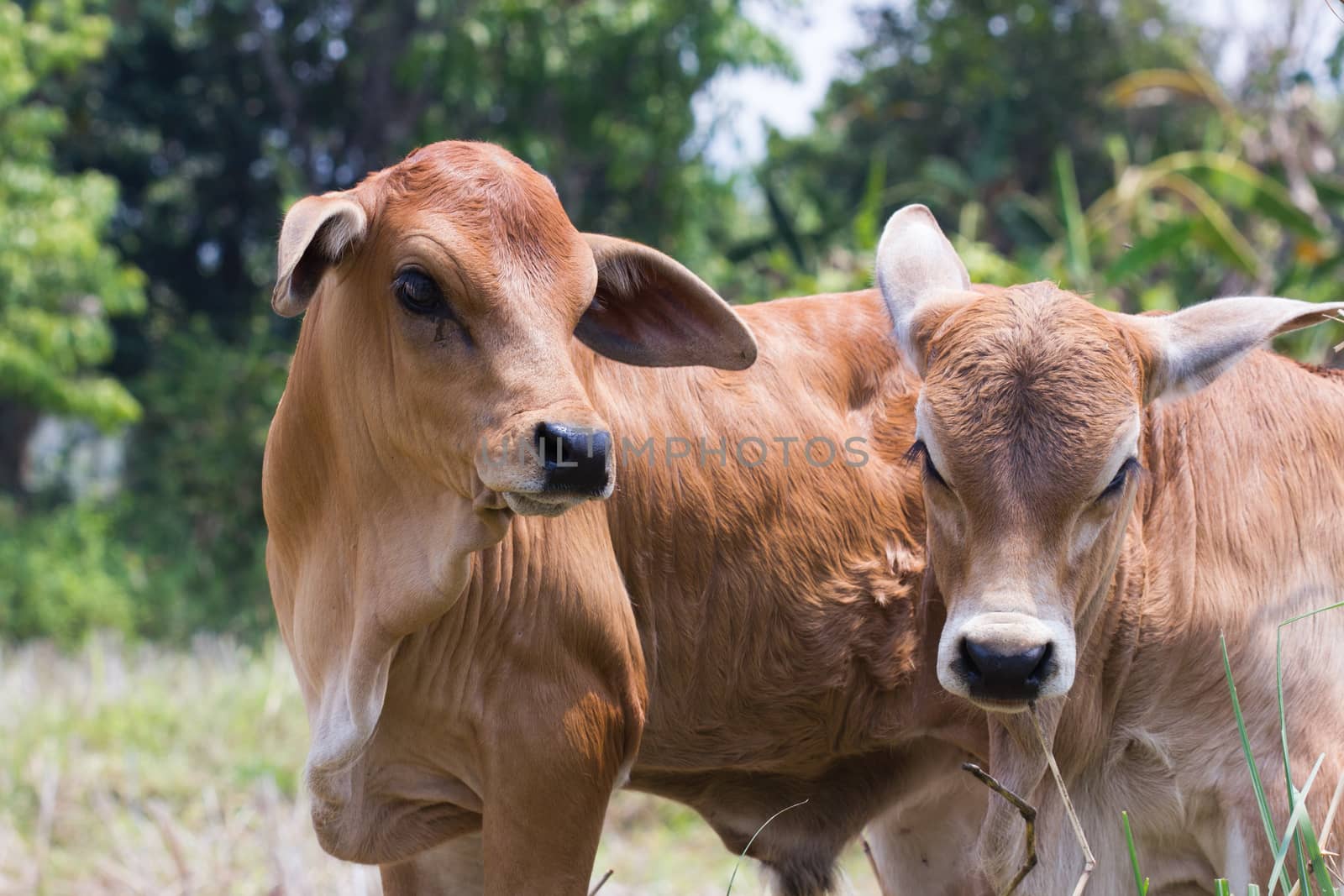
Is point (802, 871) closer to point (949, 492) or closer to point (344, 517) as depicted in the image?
point (949, 492)

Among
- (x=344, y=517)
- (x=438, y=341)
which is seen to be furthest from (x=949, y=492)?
(x=344, y=517)

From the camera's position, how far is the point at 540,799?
118 inches

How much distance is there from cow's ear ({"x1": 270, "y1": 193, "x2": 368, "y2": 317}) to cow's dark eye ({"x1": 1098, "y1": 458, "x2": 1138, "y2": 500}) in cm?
165

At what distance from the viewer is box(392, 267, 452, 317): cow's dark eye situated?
2783 millimetres

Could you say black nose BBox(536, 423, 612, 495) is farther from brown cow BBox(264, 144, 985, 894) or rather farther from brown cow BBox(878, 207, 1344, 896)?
brown cow BBox(878, 207, 1344, 896)

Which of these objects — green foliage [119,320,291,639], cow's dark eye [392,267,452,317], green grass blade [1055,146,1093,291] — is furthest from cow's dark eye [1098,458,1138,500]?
green foliage [119,320,291,639]

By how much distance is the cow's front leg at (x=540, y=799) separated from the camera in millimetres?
3002

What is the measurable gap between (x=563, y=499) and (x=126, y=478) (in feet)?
51.8

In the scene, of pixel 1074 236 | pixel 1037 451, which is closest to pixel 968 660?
pixel 1037 451

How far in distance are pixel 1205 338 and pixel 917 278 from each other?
73 cm

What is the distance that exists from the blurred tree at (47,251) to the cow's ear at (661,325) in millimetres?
9825

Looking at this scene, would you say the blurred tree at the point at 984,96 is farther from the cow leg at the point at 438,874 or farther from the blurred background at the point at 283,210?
the cow leg at the point at 438,874

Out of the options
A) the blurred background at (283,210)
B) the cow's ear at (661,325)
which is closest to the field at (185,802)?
the blurred background at (283,210)

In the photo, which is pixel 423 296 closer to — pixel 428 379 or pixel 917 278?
pixel 428 379
